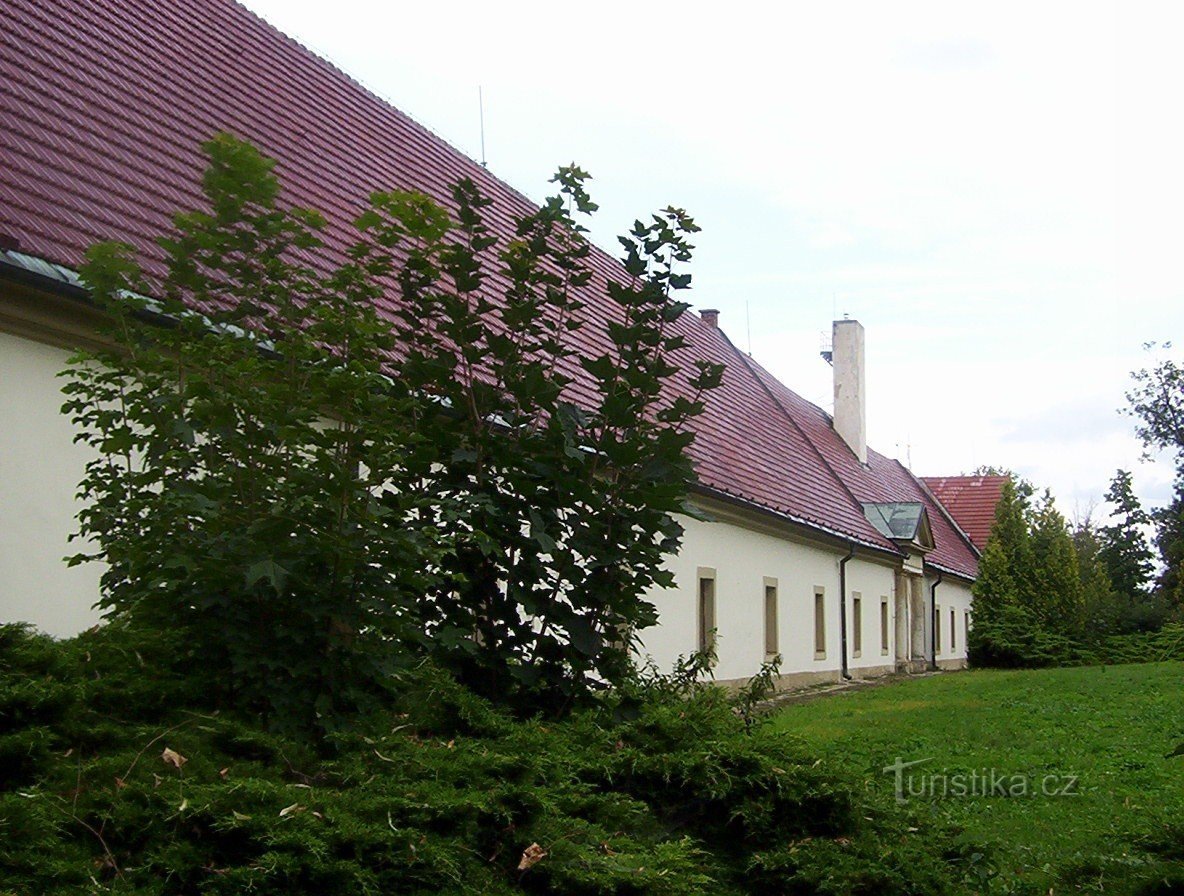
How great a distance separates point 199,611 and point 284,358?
3.34 feet

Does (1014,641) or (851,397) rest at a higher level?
(851,397)

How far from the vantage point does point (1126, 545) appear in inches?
2864

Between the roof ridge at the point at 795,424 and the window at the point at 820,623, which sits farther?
the roof ridge at the point at 795,424

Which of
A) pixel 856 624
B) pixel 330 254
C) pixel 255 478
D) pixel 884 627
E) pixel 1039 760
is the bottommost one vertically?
pixel 1039 760

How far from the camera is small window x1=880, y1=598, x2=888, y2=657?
1277 inches

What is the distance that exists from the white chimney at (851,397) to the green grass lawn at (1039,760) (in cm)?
1459

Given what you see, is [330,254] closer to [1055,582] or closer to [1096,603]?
[1055,582]

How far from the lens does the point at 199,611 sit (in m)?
5.02

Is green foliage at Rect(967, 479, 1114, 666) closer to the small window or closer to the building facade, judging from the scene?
the building facade

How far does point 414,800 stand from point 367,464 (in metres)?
1.50

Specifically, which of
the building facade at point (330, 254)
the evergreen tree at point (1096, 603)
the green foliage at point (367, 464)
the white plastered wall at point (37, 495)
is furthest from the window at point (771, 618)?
the evergreen tree at point (1096, 603)

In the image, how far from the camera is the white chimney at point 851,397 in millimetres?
37500

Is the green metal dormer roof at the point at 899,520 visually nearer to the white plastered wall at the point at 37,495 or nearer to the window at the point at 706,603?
the window at the point at 706,603

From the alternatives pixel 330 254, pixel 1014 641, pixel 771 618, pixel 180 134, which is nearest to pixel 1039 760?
pixel 330 254
